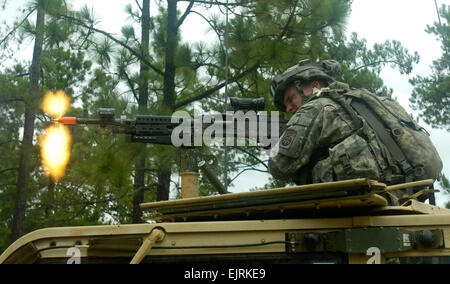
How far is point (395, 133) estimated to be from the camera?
3105mm

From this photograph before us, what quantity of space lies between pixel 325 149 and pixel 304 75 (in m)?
0.73

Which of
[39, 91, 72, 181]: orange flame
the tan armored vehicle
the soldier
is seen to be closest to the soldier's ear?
the soldier

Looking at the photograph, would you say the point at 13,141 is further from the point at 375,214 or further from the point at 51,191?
the point at 375,214

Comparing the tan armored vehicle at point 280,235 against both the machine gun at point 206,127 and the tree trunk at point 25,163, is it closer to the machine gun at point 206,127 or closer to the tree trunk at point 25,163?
the machine gun at point 206,127

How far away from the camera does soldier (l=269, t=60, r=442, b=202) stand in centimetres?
293

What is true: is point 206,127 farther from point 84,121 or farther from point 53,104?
point 53,104

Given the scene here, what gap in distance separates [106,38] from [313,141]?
19.3ft

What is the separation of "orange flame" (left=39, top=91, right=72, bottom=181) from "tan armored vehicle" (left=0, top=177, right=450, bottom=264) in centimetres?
893

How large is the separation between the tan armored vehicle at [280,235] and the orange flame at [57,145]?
8.93 meters

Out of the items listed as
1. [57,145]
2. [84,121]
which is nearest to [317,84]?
[84,121]

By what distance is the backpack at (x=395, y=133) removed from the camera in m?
3.08

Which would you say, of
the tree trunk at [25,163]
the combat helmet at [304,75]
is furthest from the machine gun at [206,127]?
the tree trunk at [25,163]

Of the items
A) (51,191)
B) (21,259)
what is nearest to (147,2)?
→ (51,191)

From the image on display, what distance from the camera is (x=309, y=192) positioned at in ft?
6.92
